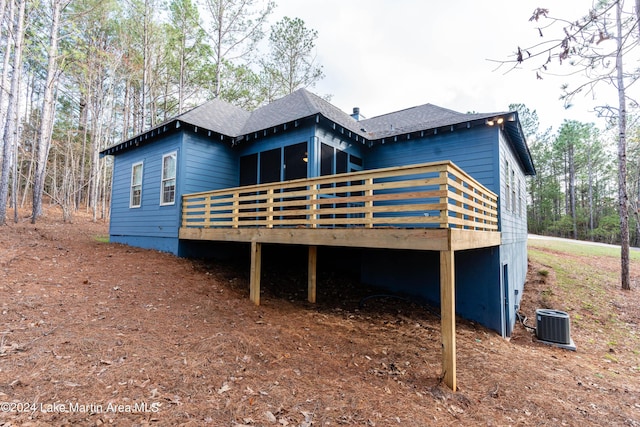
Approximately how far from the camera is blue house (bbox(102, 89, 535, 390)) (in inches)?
242

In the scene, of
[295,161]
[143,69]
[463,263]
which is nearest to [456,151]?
[463,263]

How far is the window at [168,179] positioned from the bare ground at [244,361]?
2.32 m

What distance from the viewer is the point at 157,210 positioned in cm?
914

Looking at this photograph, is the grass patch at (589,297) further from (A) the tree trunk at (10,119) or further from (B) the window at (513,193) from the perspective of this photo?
(A) the tree trunk at (10,119)

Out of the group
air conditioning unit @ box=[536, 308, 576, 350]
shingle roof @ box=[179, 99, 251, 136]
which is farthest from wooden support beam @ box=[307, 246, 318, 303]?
air conditioning unit @ box=[536, 308, 576, 350]

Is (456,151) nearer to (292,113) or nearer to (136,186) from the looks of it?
(292,113)

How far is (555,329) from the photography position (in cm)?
682

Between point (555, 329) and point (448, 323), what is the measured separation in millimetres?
4992

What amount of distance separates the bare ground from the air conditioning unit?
355mm

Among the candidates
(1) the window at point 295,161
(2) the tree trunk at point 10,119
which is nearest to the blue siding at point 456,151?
(1) the window at point 295,161

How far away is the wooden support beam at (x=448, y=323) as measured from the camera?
12.3ft

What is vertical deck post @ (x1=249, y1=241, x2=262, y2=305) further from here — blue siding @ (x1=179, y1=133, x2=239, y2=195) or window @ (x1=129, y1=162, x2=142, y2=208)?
window @ (x1=129, y1=162, x2=142, y2=208)

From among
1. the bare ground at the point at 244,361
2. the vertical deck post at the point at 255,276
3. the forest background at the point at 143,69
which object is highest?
the forest background at the point at 143,69

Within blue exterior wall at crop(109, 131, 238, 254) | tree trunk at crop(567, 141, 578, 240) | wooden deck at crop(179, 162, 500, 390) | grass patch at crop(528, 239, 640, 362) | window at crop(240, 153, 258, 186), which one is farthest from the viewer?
tree trunk at crop(567, 141, 578, 240)
